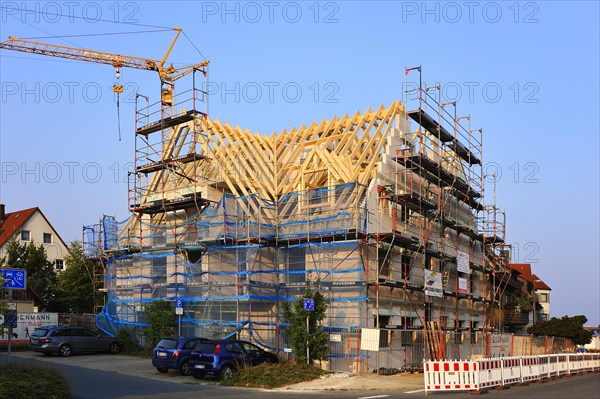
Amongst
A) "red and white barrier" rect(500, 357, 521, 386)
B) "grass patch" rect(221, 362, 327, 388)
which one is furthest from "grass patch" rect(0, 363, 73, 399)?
"red and white barrier" rect(500, 357, 521, 386)

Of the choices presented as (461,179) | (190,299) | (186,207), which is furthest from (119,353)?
(461,179)

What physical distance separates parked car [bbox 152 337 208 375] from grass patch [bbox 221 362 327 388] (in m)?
2.42

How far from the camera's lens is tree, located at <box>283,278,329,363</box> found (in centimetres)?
2798

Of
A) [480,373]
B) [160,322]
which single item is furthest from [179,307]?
[480,373]

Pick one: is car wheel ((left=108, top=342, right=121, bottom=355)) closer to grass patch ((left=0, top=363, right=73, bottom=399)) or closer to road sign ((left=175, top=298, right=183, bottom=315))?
road sign ((left=175, top=298, right=183, bottom=315))

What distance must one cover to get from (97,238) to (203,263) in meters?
10.3

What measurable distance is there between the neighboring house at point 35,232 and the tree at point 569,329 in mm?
39071

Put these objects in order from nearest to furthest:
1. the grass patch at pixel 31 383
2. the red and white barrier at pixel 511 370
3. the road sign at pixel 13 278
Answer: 1. the grass patch at pixel 31 383
2. the road sign at pixel 13 278
3. the red and white barrier at pixel 511 370

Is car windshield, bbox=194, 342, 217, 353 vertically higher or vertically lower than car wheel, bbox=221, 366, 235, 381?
higher

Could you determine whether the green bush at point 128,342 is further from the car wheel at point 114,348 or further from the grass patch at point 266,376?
the grass patch at point 266,376

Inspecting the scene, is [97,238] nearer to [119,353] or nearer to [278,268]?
[119,353]

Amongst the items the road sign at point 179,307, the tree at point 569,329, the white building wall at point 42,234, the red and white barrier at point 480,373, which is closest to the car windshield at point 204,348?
the road sign at point 179,307

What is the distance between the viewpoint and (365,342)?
89.8 feet

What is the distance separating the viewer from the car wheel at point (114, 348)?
35.8 meters
